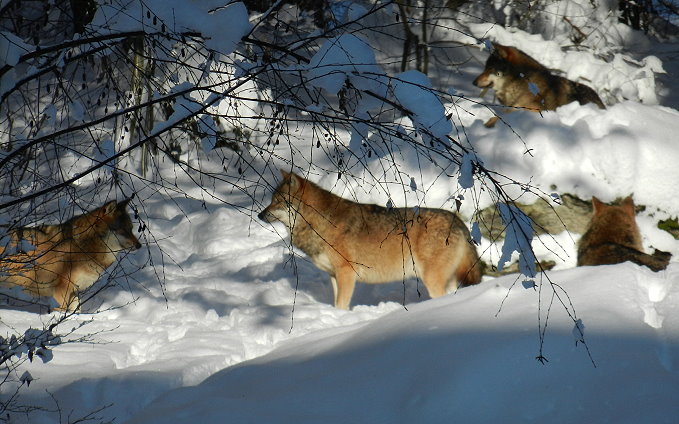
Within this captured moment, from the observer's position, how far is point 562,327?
4.06 m

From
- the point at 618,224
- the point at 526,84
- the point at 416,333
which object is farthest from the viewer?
the point at 526,84

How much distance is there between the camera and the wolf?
32.5ft

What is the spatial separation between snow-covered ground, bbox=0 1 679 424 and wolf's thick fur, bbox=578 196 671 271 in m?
1.08

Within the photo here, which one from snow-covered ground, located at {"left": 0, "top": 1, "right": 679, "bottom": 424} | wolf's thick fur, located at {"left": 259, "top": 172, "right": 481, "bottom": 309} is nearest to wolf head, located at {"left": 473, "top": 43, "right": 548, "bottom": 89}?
snow-covered ground, located at {"left": 0, "top": 1, "right": 679, "bottom": 424}

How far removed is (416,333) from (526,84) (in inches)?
242

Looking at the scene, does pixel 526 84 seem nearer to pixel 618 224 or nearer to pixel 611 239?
pixel 618 224

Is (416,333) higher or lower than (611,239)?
lower

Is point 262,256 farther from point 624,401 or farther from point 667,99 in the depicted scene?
point 667,99

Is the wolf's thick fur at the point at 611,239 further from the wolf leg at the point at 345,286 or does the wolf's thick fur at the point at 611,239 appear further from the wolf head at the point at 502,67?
the wolf head at the point at 502,67

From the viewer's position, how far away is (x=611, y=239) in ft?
21.5

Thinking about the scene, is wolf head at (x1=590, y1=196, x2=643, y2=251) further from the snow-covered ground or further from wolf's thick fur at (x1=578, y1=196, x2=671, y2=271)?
the snow-covered ground

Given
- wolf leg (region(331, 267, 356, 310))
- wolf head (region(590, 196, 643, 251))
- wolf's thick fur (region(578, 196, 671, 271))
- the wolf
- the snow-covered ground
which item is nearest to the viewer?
the snow-covered ground

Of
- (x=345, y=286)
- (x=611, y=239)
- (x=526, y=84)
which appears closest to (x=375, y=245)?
(x=345, y=286)

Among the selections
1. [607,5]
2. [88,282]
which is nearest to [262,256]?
[88,282]
